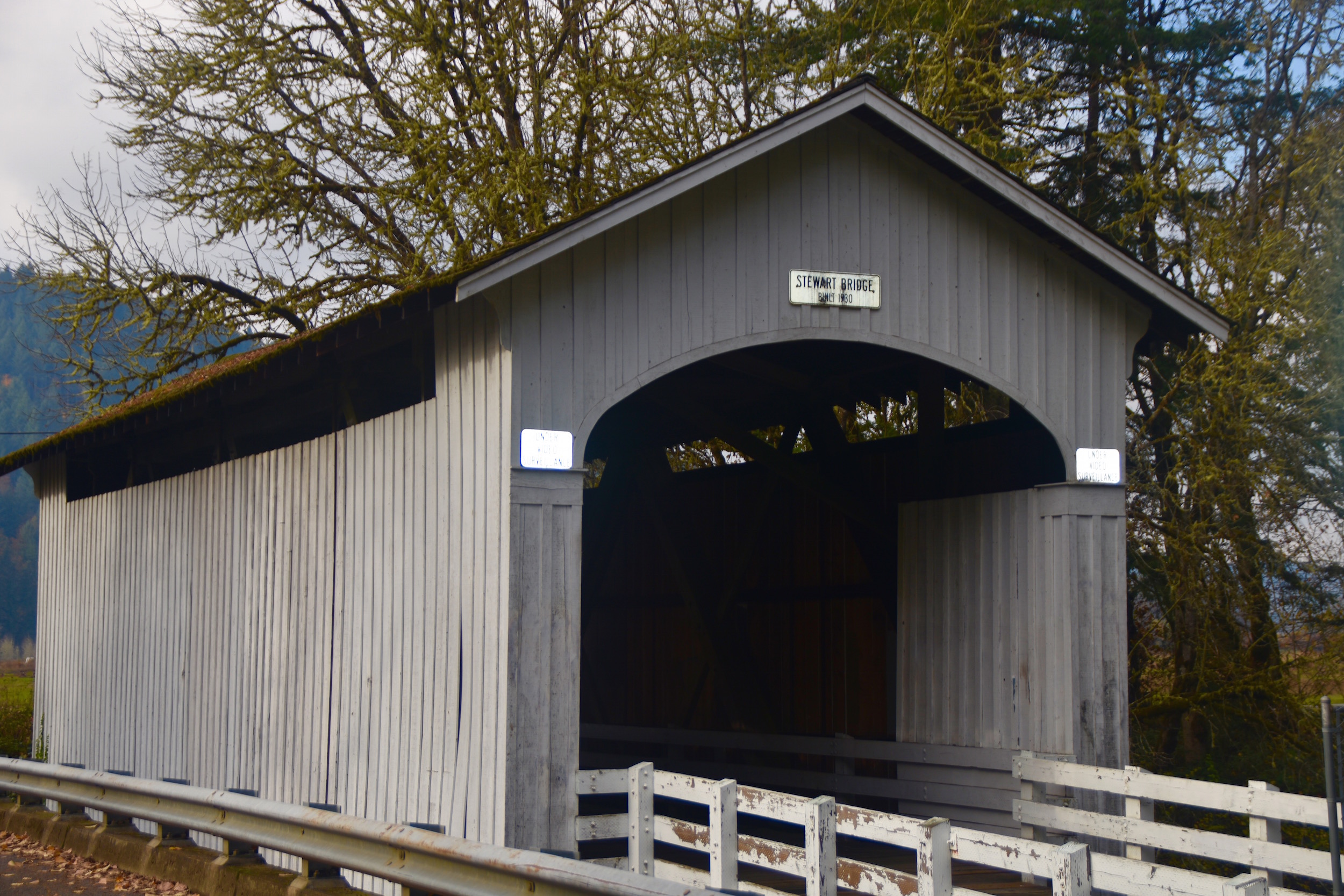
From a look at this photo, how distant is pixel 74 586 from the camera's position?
46.1ft

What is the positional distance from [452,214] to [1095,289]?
386 inches

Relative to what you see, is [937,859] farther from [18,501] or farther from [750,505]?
[18,501]

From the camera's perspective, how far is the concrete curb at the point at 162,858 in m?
6.95

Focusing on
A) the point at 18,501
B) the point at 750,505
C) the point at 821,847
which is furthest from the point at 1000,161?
the point at 18,501

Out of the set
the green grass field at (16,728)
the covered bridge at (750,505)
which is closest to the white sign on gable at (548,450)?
the covered bridge at (750,505)

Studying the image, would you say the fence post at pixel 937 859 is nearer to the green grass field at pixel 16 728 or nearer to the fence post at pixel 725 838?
the fence post at pixel 725 838

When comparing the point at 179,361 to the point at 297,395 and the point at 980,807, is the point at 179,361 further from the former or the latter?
the point at 980,807

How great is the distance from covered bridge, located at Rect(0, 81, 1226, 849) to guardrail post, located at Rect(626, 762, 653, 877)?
1.12 feet

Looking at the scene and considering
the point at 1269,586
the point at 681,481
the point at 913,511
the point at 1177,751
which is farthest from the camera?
the point at 1177,751

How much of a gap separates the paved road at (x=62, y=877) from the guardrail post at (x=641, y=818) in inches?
96.7

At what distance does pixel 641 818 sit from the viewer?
23.4ft

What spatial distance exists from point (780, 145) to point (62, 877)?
244 inches

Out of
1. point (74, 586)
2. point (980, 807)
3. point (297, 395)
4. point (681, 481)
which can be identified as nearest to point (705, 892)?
point (980, 807)

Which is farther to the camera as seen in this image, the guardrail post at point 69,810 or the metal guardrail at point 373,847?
the guardrail post at point 69,810
